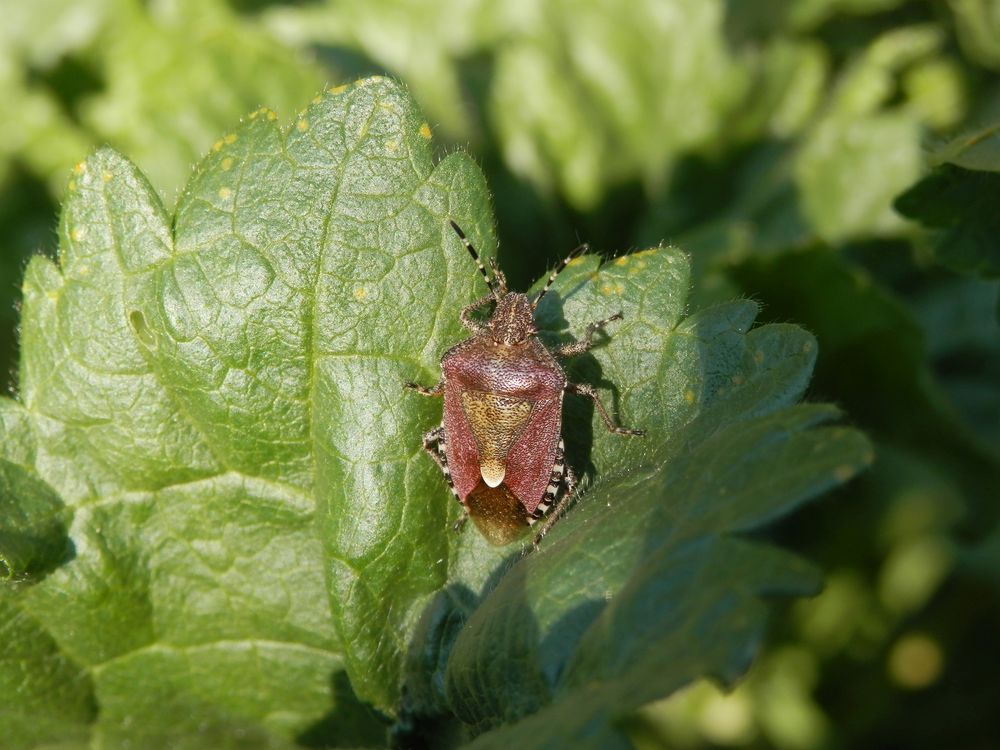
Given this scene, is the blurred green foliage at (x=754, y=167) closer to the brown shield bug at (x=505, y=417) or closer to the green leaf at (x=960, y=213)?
the green leaf at (x=960, y=213)

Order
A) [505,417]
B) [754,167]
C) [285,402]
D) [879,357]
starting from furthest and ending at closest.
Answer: [754,167] → [879,357] → [505,417] → [285,402]

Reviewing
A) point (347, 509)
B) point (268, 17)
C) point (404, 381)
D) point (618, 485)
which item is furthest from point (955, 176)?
point (268, 17)

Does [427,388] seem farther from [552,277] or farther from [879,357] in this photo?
[879,357]

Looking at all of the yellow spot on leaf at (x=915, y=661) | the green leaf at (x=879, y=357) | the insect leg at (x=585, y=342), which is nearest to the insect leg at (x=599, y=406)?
the insect leg at (x=585, y=342)

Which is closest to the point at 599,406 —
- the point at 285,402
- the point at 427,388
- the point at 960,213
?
the point at 427,388

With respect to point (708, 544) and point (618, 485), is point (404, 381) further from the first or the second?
point (708, 544)
